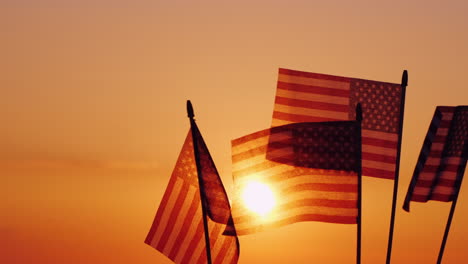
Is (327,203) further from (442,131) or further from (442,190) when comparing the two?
(442,131)

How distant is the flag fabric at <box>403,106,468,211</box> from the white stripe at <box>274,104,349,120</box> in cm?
472

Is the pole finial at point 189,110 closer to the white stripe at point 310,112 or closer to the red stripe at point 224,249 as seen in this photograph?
the white stripe at point 310,112

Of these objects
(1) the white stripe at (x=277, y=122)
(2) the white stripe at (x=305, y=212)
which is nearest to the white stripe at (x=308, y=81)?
(1) the white stripe at (x=277, y=122)

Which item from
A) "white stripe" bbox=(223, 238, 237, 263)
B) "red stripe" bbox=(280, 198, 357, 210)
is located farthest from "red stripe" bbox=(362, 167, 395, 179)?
"white stripe" bbox=(223, 238, 237, 263)

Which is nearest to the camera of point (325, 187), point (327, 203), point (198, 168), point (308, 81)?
point (327, 203)

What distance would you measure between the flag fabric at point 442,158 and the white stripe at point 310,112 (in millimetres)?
4723

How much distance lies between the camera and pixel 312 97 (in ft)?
139

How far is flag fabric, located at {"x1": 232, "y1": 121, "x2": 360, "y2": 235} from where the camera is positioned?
39625 mm

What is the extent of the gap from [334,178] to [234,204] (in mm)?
3685

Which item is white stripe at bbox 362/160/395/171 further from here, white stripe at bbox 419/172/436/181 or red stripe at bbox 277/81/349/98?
white stripe at bbox 419/172/436/181

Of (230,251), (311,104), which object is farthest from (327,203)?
(230,251)

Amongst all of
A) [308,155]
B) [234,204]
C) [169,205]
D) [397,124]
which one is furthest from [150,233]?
[397,124]

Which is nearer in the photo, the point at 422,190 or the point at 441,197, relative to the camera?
the point at 422,190

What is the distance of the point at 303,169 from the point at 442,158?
364 inches
